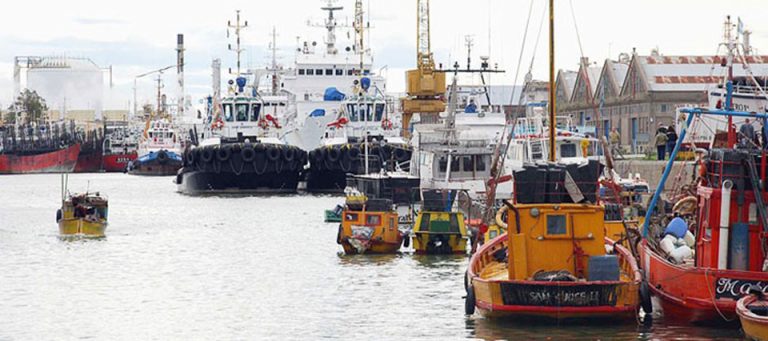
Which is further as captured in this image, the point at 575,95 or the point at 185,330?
the point at 575,95

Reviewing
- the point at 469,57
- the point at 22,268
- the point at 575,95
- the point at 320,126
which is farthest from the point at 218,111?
the point at 22,268

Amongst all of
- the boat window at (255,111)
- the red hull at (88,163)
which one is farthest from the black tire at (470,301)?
the red hull at (88,163)

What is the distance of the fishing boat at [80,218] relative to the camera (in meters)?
54.2

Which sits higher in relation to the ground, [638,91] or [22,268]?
[638,91]

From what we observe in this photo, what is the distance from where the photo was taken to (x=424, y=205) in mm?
41188

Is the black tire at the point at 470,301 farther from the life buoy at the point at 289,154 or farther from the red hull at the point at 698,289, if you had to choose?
the life buoy at the point at 289,154

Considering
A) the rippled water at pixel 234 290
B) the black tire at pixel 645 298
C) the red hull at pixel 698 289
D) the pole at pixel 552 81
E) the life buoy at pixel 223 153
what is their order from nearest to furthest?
the red hull at pixel 698 289 < the black tire at pixel 645 298 < the rippled water at pixel 234 290 < the pole at pixel 552 81 < the life buoy at pixel 223 153

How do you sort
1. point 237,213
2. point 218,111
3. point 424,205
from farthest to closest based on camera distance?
point 218,111 < point 237,213 < point 424,205

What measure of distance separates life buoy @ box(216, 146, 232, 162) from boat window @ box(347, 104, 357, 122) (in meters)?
11.4

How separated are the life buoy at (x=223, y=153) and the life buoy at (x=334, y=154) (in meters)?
5.81

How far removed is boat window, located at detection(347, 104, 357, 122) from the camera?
96.4 meters

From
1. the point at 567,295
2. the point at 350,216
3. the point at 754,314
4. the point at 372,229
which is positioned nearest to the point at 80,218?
the point at 350,216

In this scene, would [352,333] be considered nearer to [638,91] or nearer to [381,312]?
[381,312]

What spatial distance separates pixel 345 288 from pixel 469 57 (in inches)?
1580
